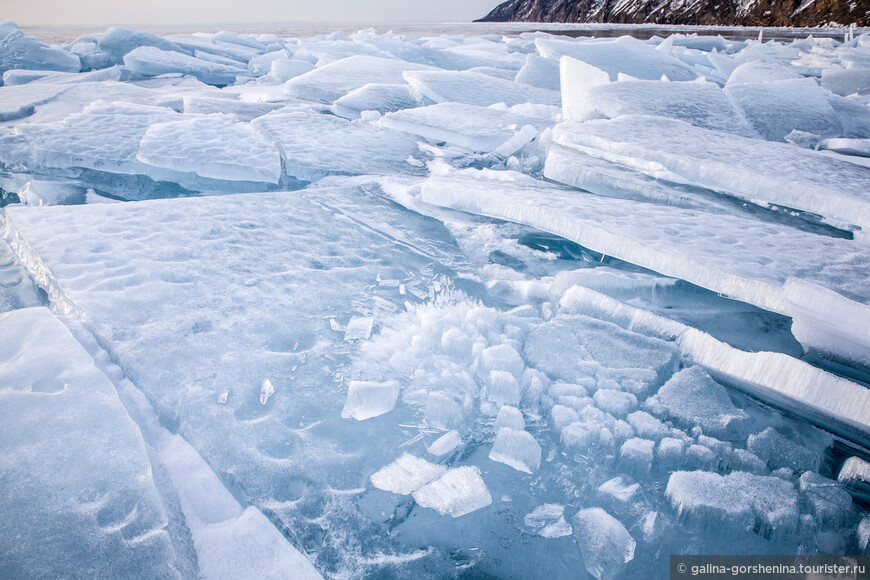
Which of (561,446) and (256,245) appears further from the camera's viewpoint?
(256,245)

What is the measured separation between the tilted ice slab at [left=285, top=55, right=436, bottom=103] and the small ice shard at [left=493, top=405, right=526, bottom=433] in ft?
11.2

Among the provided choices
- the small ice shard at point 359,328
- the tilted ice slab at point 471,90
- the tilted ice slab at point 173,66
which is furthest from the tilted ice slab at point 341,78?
the small ice shard at point 359,328

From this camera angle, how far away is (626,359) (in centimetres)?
111

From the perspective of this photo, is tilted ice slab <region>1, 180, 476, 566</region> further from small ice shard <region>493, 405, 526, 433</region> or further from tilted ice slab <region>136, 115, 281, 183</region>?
tilted ice slab <region>136, 115, 281, 183</region>

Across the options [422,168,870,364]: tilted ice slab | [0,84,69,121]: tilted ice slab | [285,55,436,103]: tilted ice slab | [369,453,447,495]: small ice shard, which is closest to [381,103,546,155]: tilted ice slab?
[422,168,870,364]: tilted ice slab

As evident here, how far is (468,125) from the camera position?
263 cm

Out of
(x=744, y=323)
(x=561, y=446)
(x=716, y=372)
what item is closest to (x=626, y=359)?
(x=716, y=372)

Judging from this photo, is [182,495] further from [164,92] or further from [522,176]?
[164,92]

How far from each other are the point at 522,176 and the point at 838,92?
4.13m

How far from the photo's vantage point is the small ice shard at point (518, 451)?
91 centimetres

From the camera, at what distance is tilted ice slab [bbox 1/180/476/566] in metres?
0.89

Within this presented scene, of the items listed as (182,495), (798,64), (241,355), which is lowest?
(182,495)

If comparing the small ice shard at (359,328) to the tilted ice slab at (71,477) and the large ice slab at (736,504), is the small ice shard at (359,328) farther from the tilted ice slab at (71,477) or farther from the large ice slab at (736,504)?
the large ice slab at (736,504)

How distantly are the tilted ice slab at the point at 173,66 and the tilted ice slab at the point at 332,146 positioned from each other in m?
3.59
